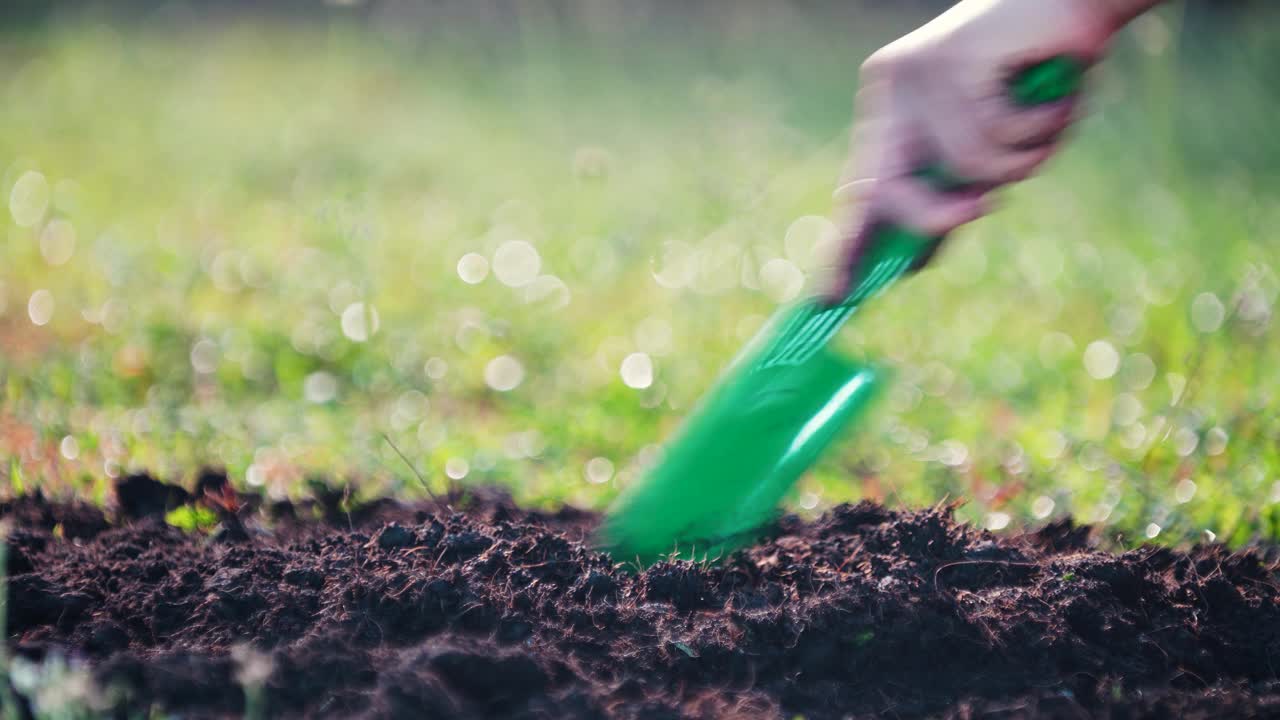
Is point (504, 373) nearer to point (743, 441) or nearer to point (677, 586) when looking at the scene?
point (743, 441)

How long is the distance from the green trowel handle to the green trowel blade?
0.58 feet

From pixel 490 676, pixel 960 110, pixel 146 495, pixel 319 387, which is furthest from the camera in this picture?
pixel 319 387

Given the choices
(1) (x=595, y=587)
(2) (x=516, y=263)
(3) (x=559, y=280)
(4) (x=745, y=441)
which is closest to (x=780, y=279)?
Result: (3) (x=559, y=280)

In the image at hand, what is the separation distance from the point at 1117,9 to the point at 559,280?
114 inches

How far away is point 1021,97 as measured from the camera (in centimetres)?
184

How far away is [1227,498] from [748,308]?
1933mm

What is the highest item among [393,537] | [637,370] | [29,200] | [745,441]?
[29,200]

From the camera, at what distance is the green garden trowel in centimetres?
212

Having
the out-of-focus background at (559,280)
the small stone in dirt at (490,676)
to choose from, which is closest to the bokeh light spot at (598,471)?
the out-of-focus background at (559,280)

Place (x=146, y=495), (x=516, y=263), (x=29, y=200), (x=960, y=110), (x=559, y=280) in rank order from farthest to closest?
(x=29, y=200), (x=516, y=263), (x=559, y=280), (x=146, y=495), (x=960, y=110)

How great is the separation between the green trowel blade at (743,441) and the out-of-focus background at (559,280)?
58cm

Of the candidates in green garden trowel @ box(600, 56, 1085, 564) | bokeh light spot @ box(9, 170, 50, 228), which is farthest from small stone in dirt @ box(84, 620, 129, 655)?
bokeh light spot @ box(9, 170, 50, 228)

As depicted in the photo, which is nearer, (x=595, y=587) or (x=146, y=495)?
(x=595, y=587)

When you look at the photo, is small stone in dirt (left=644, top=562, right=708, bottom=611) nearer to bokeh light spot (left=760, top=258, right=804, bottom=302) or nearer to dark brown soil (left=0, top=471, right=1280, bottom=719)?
dark brown soil (left=0, top=471, right=1280, bottom=719)
